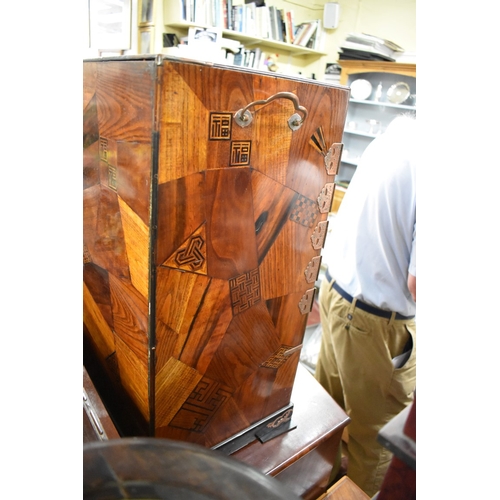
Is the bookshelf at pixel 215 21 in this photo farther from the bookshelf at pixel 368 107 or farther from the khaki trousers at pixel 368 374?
the khaki trousers at pixel 368 374

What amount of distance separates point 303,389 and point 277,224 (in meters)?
0.66

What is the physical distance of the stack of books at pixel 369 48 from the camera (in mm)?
3455

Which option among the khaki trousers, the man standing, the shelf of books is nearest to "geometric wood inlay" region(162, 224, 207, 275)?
the man standing

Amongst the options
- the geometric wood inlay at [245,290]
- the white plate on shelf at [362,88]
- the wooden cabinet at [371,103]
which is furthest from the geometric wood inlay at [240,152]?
the white plate on shelf at [362,88]

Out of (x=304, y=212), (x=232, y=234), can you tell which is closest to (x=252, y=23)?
(x=304, y=212)

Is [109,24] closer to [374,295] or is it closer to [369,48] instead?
[369,48]

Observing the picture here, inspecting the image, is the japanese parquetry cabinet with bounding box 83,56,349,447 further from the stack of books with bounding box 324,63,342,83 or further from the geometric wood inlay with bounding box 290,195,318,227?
the stack of books with bounding box 324,63,342,83

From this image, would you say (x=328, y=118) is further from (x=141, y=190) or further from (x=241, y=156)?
(x=141, y=190)

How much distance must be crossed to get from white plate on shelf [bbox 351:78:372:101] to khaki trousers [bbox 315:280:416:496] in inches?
112

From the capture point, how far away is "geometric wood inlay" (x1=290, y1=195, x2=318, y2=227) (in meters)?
0.79

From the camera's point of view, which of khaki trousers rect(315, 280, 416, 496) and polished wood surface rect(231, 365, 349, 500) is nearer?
polished wood surface rect(231, 365, 349, 500)
